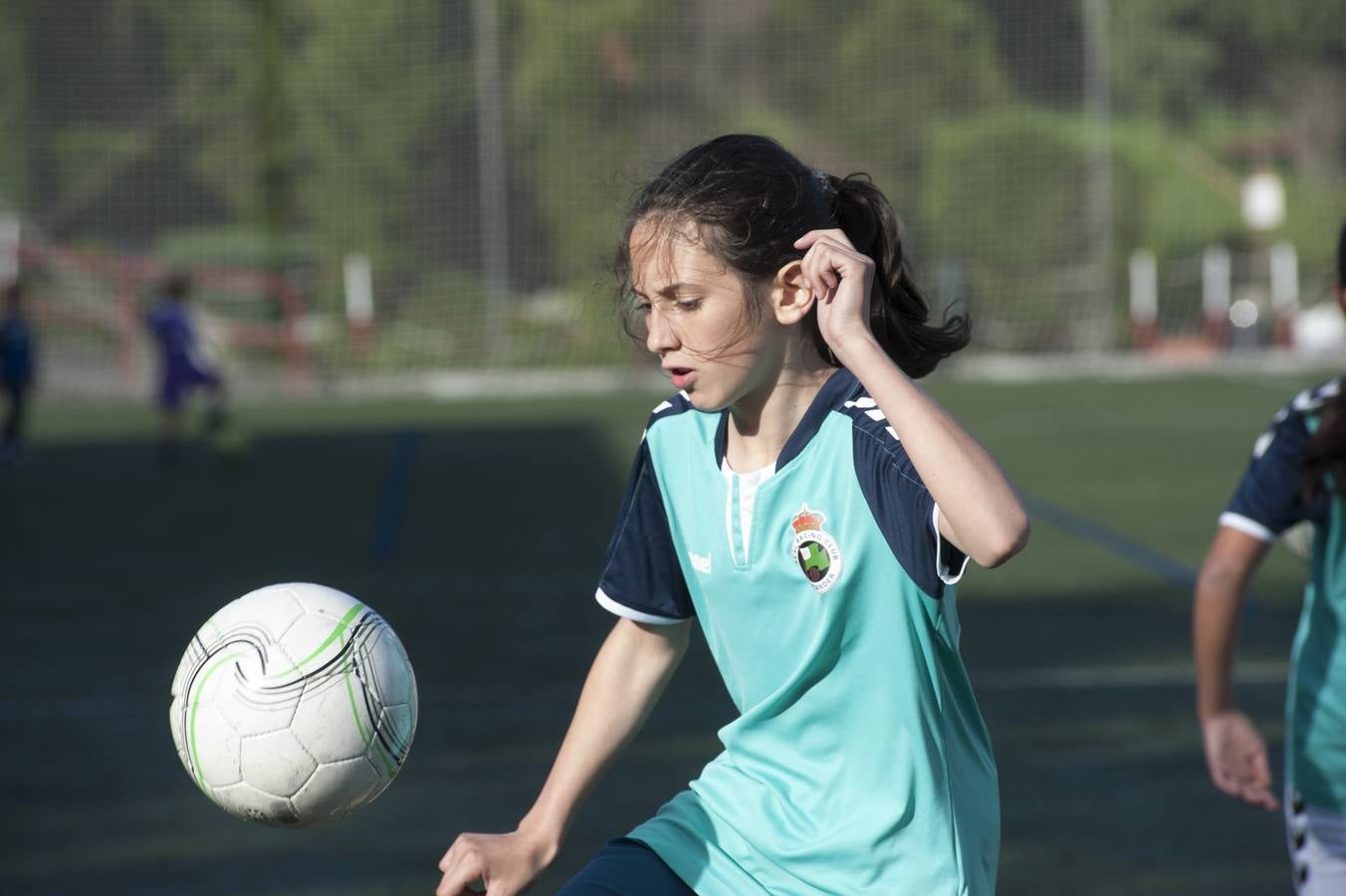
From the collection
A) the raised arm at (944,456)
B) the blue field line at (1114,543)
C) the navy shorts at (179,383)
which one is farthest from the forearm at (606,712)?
Result: the navy shorts at (179,383)

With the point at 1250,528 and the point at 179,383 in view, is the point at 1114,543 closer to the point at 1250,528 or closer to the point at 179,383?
the point at 1250,528

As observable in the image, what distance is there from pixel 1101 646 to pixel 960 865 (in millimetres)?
5140

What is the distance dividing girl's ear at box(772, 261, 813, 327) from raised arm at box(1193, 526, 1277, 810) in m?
0.91

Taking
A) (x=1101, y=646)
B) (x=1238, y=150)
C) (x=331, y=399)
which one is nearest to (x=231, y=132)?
(x=331, y=399)

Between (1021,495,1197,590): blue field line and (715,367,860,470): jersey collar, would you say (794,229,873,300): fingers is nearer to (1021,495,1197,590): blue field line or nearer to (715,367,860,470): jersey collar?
(715,367,860,470): jersey collar

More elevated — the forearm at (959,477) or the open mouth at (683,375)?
the open mouth at (683,375)

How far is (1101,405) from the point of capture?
19.4m

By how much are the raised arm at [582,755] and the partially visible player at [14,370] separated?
1416 centimetres

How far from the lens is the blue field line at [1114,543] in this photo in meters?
8.88

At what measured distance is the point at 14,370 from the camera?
1559 centimetres

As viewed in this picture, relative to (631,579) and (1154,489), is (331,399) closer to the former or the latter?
(1154,489)

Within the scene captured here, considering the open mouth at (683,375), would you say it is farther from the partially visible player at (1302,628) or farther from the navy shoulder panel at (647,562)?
the partially visible player at (1302,628)

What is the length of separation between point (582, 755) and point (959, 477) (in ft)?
2.32

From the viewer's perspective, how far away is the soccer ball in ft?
7.71
